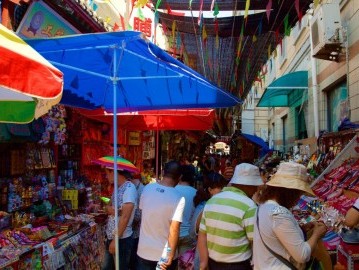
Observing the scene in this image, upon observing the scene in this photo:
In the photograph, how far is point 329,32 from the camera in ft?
30.0

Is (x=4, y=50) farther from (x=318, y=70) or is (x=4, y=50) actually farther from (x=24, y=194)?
(x=318, y=70)

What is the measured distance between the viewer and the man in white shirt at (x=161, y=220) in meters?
3.90

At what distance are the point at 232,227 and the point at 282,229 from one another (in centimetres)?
70

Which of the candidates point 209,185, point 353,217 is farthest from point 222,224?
point 209,185

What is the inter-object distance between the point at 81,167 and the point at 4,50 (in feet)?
16.7

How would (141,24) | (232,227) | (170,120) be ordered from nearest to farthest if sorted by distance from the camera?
(232,227), (170,120), (141,24)

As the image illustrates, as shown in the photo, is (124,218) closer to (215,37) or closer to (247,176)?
(247,176)

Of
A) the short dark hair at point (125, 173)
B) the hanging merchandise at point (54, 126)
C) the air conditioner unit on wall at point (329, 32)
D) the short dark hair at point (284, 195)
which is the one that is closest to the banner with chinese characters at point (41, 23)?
the hanging merchandise at point (54, 126)

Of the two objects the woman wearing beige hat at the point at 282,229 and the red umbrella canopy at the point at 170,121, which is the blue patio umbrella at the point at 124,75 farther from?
the woman wearing beige hat at the point at 282,229

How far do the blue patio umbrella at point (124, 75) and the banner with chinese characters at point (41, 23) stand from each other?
64cm

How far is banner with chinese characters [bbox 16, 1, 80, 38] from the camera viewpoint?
5.02 m

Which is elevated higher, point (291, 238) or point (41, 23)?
point (41, 23)

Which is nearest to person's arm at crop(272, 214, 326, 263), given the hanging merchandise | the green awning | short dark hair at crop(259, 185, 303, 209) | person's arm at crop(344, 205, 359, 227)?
short dark hair at crop(259, 185, 303, 209)

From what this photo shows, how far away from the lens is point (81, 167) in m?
7.03
